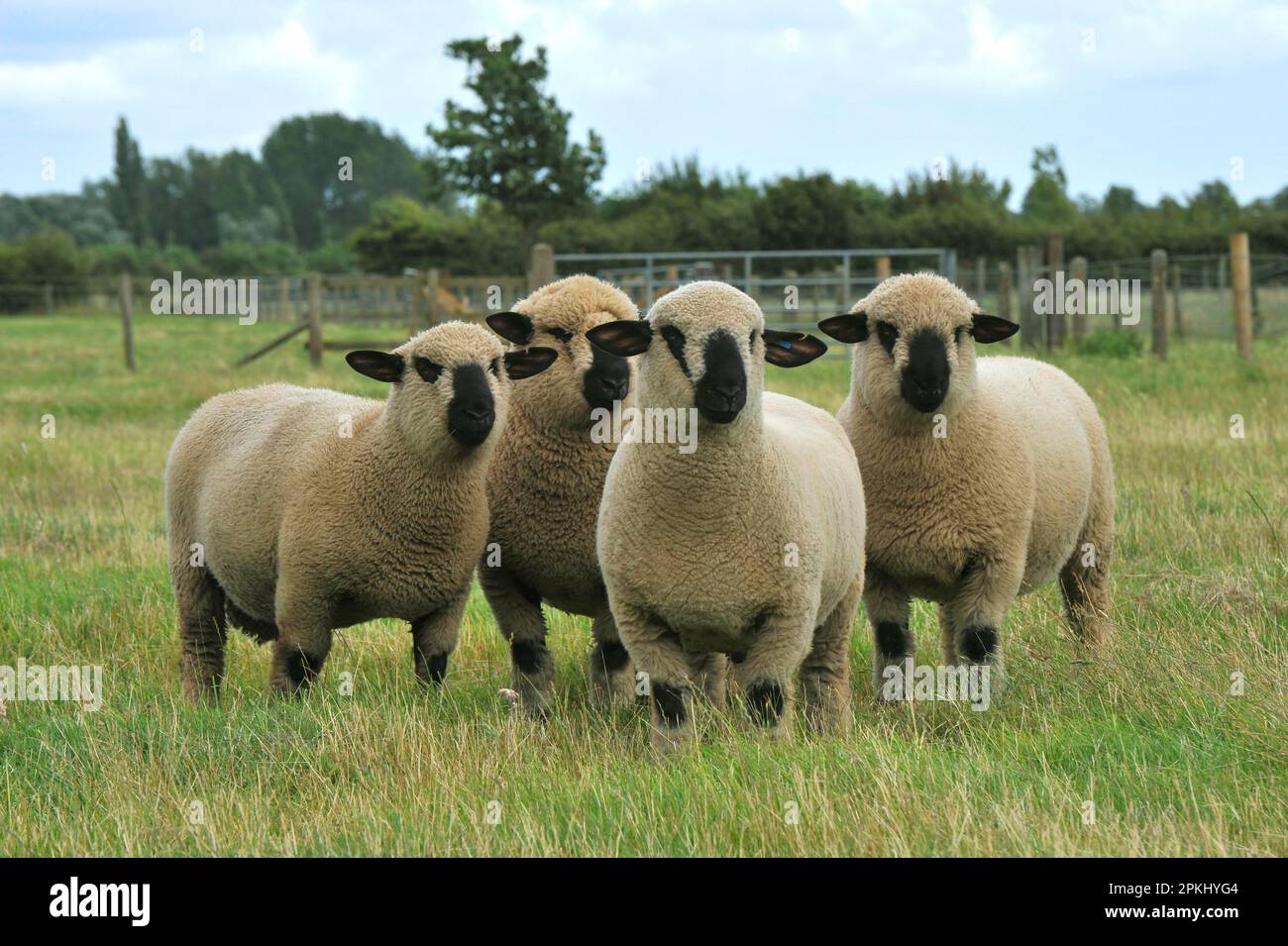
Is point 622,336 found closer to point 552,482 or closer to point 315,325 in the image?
point 552,482

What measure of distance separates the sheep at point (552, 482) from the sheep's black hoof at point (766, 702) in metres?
1.10

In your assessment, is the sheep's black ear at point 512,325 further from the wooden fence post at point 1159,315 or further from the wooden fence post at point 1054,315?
the wooden fence post at point 1054,315

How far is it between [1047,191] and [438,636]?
68288 mm

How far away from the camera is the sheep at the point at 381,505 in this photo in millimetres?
5496

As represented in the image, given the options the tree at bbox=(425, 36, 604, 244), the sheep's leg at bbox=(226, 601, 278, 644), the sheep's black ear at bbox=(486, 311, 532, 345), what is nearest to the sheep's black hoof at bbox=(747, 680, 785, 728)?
the sheep's black ear at bbox=(486, 311, 532, 345)

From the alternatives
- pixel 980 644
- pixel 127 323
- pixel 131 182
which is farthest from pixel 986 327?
pixel 131 182

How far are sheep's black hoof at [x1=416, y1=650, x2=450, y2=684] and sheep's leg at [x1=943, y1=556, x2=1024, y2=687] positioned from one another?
83.9 inches

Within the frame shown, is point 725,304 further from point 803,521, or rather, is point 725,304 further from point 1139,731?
point 1139,731

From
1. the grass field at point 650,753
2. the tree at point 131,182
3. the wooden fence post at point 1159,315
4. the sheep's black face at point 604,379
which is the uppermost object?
the tree at point 131,182

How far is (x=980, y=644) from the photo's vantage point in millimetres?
5438

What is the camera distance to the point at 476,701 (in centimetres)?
558

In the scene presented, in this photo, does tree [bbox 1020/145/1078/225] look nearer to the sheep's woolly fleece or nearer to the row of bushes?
the row of bushes

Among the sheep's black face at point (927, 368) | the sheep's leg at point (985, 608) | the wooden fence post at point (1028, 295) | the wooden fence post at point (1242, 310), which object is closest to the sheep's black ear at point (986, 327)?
the sheep's black face at point (927, 368)
